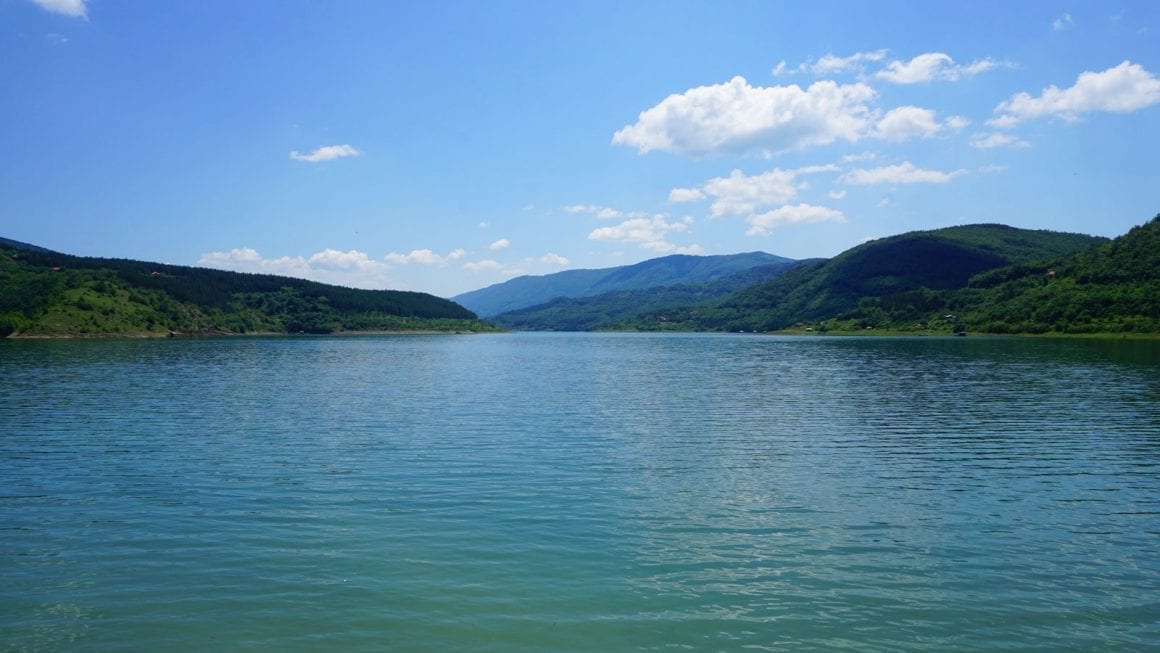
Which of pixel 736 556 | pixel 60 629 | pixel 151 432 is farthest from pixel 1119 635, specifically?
pixel 151 432

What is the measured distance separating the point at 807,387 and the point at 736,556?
186 ft

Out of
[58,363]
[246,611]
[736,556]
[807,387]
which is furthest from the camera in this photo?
[58,363]

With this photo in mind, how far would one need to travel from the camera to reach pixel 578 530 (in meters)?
23.3

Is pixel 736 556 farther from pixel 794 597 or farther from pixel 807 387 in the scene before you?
pixel 807 387

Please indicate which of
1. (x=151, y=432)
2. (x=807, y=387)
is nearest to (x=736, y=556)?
(x=151, y=432)

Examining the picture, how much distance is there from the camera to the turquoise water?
629 inches

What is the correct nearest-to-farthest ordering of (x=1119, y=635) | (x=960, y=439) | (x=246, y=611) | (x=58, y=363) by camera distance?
(x=1119, y=635), (x=246, y=611), (x=960, y=439), (x=58, y=363)

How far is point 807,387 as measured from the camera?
73938mm

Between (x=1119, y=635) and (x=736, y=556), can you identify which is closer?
(x=1119, y=635)

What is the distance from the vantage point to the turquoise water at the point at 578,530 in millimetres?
15984

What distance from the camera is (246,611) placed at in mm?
16812

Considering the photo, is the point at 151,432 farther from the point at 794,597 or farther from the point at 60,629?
the point at 794,597

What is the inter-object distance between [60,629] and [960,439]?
138ft


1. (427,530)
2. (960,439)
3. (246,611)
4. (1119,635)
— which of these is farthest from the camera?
(960,439)
